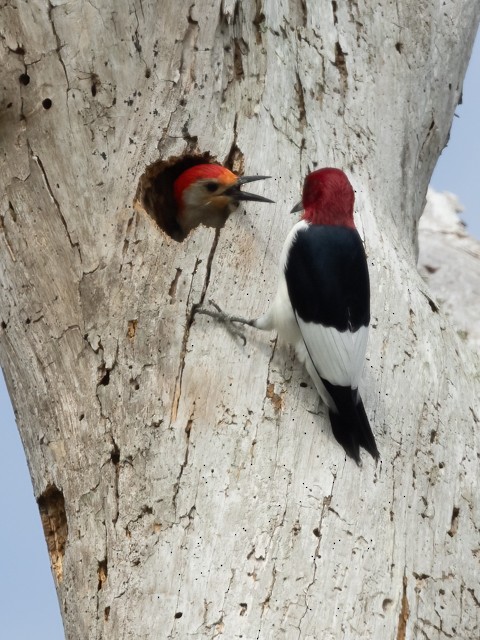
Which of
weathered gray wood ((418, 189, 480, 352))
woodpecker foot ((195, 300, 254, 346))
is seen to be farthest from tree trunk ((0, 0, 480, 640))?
weathered gray wood ((418, 189, 480, 352))

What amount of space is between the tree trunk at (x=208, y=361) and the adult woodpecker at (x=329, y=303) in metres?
0.08

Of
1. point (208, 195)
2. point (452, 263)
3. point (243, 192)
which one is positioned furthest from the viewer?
point (452, 263)

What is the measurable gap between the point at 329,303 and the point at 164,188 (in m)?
1.14

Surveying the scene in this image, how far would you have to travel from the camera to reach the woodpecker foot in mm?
3516

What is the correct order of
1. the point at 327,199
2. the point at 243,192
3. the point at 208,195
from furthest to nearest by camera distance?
the point at 208,195
the point at 243,192
the point at 327,199

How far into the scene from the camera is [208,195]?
173 inches

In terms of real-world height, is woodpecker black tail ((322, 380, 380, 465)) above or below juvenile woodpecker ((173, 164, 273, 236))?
below

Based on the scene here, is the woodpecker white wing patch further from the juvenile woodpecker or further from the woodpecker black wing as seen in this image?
the juvenile woodpecker

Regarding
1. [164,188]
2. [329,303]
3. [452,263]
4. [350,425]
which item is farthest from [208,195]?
[452,263]

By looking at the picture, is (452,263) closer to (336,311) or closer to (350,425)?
(336,311)

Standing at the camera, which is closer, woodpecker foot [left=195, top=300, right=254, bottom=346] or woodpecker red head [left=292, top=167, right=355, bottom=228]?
woodpecker foot [left=195, top=300, right=254, bottom=346]

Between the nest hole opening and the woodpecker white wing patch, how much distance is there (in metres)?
0.76

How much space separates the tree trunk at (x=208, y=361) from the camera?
3270 millimetres

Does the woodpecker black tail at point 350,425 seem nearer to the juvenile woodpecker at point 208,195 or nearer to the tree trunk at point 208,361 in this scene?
the tree trunk at point 208,361
